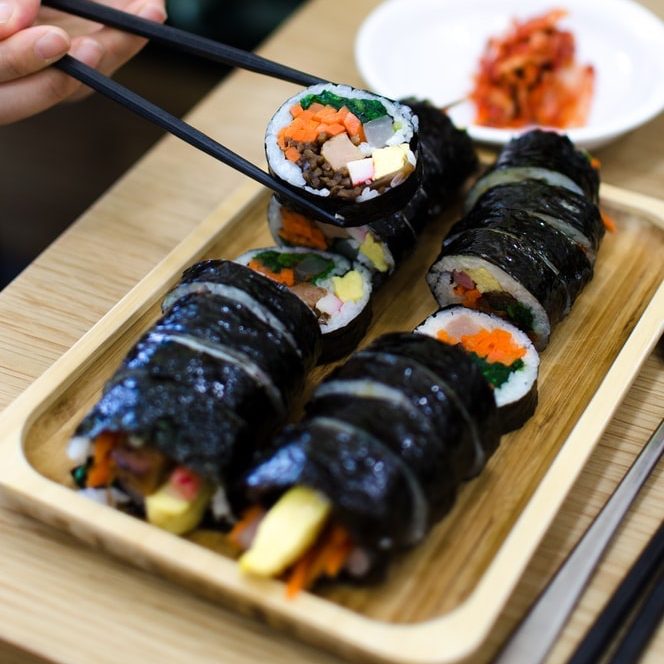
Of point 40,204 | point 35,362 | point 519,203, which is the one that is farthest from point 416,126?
point 40,204

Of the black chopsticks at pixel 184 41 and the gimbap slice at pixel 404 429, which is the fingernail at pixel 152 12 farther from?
the gimbap slice at pixel 404 429

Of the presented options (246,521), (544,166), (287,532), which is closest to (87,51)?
(544,166)

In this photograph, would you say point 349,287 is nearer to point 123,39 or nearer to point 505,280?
point 505,280

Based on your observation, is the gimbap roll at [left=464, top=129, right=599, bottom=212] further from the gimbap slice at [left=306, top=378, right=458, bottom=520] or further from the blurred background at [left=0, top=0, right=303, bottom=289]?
the blurred background at [left=0, top=0, right=303, bottom=289]

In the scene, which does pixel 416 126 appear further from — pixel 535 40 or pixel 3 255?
pixel 3 255

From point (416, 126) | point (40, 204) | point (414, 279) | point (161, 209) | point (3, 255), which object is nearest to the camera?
point (416, 126)
